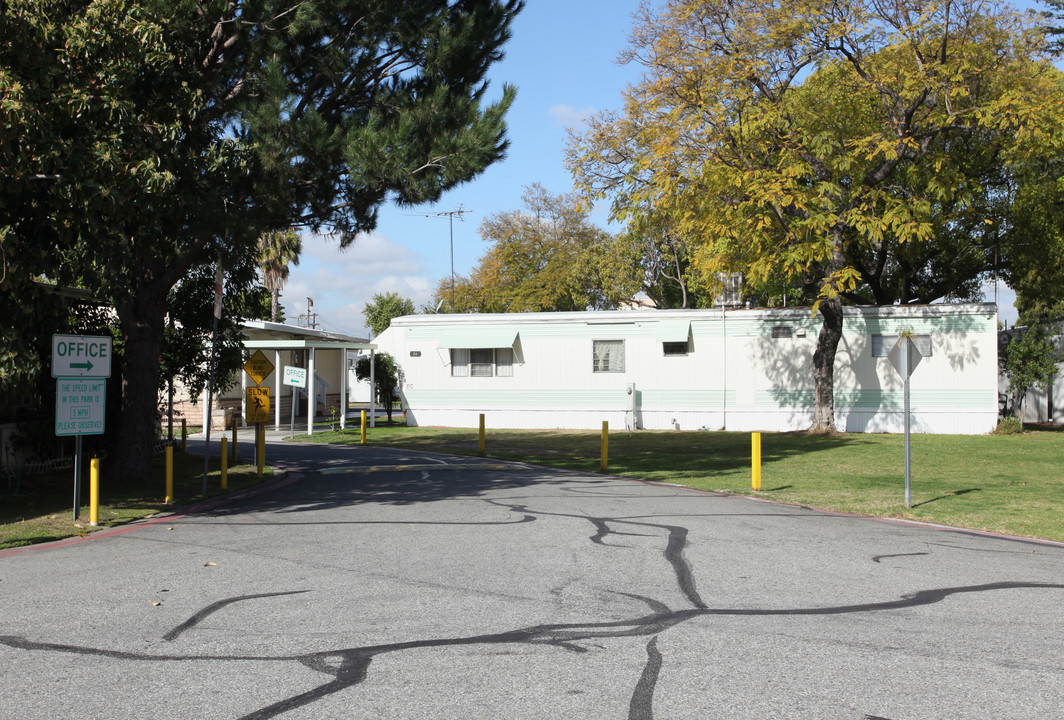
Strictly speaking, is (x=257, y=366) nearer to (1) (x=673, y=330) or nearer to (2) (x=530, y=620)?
(2) (x=530, y=620)

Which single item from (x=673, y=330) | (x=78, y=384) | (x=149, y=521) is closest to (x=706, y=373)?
(x=673, y=330)

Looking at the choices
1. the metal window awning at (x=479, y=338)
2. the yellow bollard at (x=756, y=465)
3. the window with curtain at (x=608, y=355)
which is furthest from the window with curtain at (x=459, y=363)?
the yellow bollard at (x=756, y=465)

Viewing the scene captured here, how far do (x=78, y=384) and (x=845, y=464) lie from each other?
14594 mm

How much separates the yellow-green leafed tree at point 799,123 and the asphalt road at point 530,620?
42.3ft

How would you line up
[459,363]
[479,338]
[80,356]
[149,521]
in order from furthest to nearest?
[459,363], [479,338], [149,521], [80,356]

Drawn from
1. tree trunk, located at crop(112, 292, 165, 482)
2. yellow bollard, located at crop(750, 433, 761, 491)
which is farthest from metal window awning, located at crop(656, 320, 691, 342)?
tree trunk, located at crop(112, 292, 165, 482)

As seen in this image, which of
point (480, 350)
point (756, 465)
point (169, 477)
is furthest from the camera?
point (480, 350)

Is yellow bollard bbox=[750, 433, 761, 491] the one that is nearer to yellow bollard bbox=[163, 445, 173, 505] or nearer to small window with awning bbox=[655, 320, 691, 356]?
yellow bollard bbox=[163, 445, 173, 505]

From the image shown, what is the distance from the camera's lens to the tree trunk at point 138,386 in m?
15.0

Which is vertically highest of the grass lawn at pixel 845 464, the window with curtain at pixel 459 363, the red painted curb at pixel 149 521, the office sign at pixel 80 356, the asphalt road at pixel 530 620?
the window with curtain at pixel 459 363

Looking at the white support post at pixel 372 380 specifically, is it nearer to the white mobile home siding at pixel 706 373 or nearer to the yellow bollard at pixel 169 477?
the white mobile home siding at pixel 706 373

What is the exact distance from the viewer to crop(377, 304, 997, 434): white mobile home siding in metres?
26.9

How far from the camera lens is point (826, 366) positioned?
86.0 ft

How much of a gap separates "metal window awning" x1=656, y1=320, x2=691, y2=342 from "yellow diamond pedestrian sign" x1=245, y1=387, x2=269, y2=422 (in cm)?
1473
